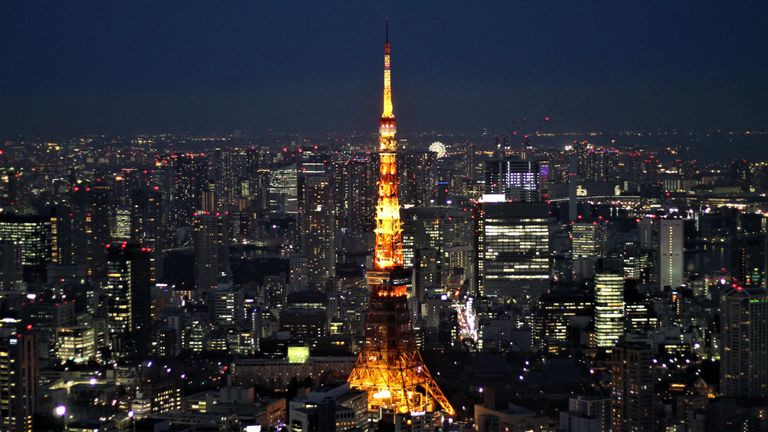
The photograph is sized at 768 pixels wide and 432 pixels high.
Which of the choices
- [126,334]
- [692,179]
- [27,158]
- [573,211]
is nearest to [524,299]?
[573,211]

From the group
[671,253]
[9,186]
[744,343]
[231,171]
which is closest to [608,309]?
[671,253]

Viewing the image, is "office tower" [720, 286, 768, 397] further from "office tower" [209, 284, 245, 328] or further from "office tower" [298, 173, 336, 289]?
"office tower" [298, 173, 336, 289]

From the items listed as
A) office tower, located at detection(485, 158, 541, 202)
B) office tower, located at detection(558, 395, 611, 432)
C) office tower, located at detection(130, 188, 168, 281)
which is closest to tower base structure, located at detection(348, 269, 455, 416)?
office tower, located at detection(558, 395, 611, 432)

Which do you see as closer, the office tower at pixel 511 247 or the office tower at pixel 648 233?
the office tower at pixel 648 233

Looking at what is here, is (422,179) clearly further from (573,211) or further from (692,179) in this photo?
(692,179)

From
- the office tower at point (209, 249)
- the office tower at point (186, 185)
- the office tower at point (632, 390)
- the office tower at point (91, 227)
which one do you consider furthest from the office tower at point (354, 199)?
the office tower at point (632, 390)

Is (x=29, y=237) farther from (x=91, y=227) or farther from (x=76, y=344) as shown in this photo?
(x=76, y=344)

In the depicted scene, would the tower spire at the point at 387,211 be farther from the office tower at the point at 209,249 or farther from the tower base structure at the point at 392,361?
the office tower at the point at 209,249
